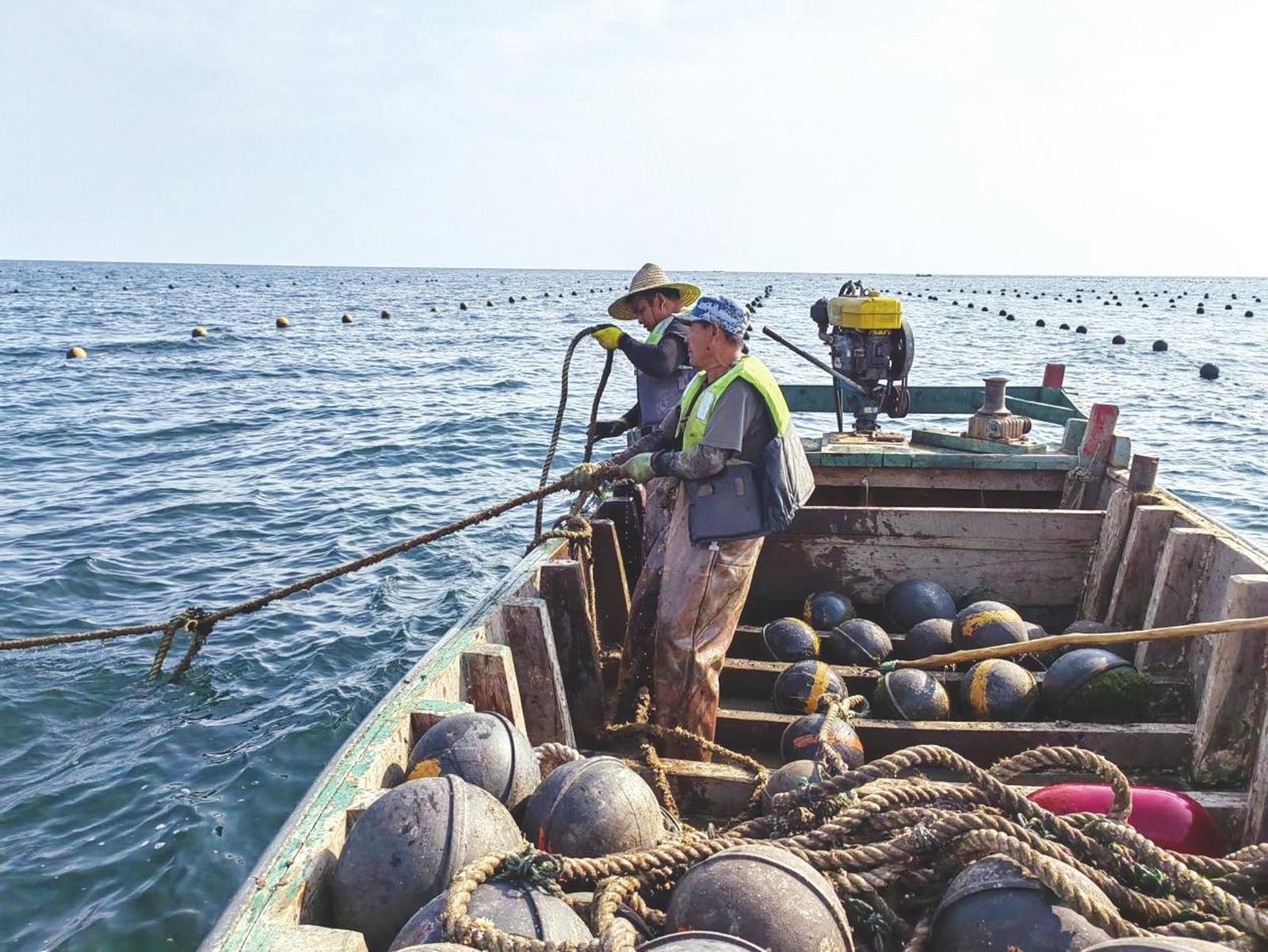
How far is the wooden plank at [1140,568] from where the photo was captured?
18.7 feet

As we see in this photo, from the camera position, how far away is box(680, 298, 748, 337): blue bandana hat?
4.66 meters

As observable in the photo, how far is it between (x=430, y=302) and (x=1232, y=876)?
8266cm

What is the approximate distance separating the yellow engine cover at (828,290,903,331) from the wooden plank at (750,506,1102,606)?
10.3ft

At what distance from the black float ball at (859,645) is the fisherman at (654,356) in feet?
4.53

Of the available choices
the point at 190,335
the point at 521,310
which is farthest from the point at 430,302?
Answer: the point at 190,335

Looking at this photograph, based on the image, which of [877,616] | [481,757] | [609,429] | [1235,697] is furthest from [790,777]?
[609,429]

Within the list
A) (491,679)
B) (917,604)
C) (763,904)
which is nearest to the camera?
(763,904)

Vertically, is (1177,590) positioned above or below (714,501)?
below

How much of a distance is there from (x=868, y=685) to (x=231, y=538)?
999 cm

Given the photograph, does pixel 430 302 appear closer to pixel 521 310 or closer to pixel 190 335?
pixel 521 310

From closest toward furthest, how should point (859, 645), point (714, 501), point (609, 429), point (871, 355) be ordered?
point (714, 501)
point (859, 645)
point (609, 429)
point (871, 355)

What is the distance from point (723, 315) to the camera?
4695 millimetres

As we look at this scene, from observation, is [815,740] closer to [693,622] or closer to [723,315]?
[693,622]

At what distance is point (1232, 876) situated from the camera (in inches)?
109
